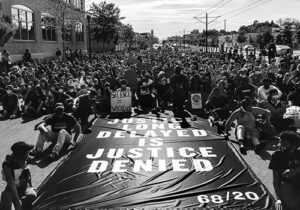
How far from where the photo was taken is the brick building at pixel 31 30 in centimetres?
2994

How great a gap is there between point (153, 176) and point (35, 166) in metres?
2.56

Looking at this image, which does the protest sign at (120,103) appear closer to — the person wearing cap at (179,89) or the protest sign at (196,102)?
the person wearing cap at (179,89)

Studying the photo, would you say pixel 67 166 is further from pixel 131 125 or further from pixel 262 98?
pixel 262 98

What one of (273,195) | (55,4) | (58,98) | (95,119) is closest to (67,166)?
(273,195)

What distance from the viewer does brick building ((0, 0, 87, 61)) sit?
98.2 feet

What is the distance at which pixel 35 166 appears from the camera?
7.84m

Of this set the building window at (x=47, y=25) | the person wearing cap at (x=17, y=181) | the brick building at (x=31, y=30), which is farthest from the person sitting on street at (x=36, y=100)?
the building window at (x=47, y=25)

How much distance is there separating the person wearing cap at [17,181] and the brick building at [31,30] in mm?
23824

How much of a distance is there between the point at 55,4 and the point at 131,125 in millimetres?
24404

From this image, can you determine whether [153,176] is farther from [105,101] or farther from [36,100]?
[36,100]

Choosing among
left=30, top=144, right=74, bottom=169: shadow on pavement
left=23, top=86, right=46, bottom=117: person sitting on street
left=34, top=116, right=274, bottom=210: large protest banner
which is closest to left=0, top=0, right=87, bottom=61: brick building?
left=23, top=86, right=46, bottom=117: person sitting on street

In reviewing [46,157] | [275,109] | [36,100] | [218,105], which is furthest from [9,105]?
[275,109]

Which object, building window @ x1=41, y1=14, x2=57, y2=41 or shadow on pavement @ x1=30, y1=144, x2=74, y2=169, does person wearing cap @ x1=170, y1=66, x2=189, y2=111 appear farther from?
building window @ x1=41, y1=14, x2=57, y2=41

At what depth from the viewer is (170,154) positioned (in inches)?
333
